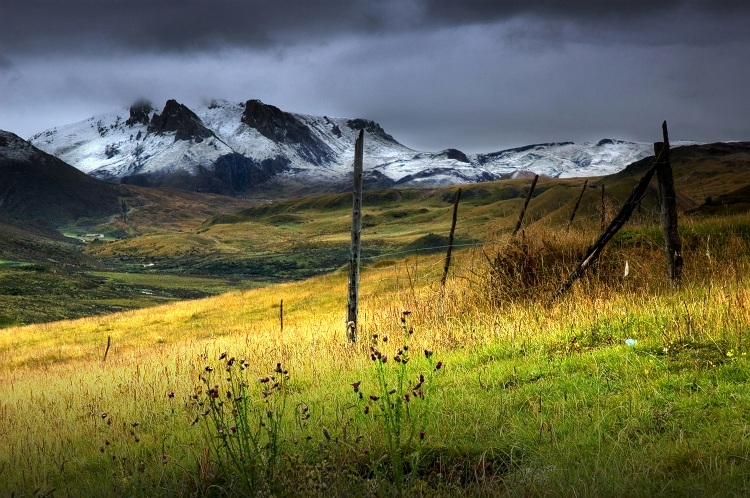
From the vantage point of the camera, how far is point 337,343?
38.9 feet

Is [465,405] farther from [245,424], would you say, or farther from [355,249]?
[355,249]

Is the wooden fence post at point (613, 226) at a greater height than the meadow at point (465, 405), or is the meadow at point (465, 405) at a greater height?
the wooden fence post at point (613, 226)

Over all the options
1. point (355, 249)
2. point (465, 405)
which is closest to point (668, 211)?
point (355, 249)

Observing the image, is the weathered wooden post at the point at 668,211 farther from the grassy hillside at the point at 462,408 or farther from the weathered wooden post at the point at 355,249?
the weathered wooden post at the point at 355,249

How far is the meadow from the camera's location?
15.9ft

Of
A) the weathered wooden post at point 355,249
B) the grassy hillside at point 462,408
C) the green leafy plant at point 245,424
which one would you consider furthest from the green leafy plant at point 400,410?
the weathered wooden post at point 355,249

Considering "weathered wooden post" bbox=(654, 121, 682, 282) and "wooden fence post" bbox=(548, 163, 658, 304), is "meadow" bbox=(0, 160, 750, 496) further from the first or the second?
"weathered wooden post" bbox=(654, 121, 682, 282)

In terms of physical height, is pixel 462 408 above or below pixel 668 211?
below

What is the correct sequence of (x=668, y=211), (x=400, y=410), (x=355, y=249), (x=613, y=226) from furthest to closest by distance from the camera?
(x=355, y=249), (x=668, y=211), (x=613, y=226), (x=400, y=410)

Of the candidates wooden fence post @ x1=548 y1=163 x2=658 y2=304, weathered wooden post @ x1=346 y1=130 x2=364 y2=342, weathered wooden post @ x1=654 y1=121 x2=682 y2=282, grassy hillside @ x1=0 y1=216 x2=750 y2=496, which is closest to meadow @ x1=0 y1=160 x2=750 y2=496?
grassy hillside @ x1=0 y1=216 x2=750 y2=496

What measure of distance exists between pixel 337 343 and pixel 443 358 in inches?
139

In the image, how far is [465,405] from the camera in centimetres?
659

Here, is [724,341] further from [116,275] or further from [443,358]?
[116,275]

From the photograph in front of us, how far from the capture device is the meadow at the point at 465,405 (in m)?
4.86
